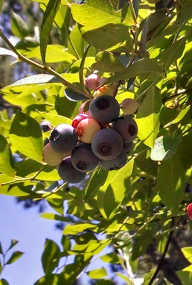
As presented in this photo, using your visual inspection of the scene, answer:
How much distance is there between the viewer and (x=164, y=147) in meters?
0.82

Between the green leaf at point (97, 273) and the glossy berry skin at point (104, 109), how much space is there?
99 cm

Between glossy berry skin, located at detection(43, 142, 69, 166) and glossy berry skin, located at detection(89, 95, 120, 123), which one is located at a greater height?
glossy berry skin, located at detection(89, 95, 120, 123)

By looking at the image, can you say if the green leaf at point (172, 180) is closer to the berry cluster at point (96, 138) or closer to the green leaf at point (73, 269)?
the berry cluster at point (96, 138)

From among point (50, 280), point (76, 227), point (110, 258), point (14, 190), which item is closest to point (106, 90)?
point (14, 190)

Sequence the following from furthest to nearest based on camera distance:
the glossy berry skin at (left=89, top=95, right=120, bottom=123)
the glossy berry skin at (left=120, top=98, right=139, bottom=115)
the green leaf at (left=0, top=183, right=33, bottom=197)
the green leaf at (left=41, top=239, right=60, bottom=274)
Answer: the green leaf at (left=41, top=239, right=60, bottom=274) → the green leaf at (left=0, top=183, right=33, bottom=197) → the glossy berry skin at (left=120, top=98, right=139, bottom=115) → the glossy berry skin at (left=89, top=95, right=120, bottom=123)

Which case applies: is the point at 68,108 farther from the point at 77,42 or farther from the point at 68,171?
the point at 68,171

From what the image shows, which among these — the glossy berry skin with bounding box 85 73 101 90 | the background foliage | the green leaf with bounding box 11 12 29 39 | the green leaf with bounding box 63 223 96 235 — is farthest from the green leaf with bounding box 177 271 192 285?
the green leaf with bounding box 11 12 29 39

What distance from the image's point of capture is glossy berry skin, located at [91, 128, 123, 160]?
748 millimetres

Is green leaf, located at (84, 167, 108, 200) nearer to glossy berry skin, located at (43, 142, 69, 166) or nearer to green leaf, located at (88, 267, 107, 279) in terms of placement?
glossy berry skin, located at (43, 142, 69, 166)

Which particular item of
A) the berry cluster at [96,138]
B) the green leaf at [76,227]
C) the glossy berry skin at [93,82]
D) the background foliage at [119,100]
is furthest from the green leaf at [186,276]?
the glossy berry skin at [93,82]

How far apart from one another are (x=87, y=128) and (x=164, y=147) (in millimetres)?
152

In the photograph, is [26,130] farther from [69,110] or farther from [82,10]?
[82,10]

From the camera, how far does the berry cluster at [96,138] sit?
0.77 m

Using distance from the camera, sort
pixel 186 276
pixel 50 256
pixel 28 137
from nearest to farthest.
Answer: pixel 28 137 → pixel 186 276 → pixel 50 256
